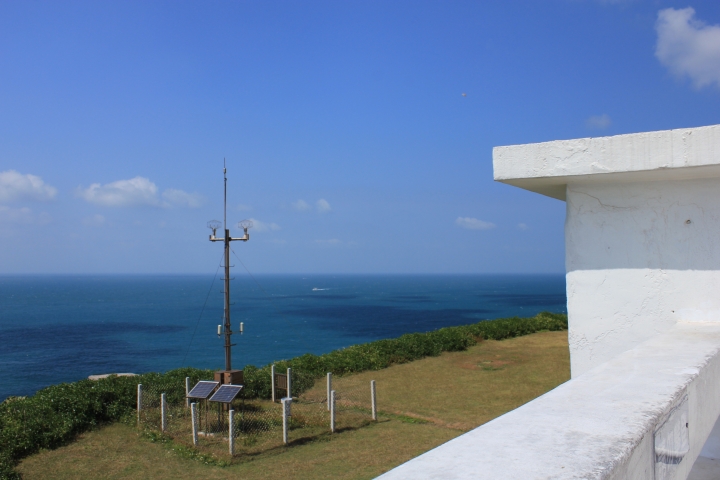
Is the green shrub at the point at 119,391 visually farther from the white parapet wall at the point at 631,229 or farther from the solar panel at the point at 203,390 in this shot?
the white parapet wall at the point at 631,229

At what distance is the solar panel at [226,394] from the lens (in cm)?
959

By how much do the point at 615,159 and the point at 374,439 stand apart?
7397mm

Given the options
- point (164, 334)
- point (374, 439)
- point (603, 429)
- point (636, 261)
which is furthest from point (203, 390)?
point (164, 334)

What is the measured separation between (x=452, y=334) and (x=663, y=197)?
49.1 feet

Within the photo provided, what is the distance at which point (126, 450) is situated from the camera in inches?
355

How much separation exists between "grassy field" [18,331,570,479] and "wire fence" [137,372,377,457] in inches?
12.1

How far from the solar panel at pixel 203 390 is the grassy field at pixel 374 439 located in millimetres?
1028

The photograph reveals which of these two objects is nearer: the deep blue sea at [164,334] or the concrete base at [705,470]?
the concrete base at [705,470]

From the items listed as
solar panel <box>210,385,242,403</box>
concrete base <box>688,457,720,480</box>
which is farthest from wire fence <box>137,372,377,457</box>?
concrete base <box>688,457,720,480</box>

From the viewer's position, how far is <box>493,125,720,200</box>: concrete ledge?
2945 mm

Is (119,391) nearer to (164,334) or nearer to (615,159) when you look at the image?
(615,159)

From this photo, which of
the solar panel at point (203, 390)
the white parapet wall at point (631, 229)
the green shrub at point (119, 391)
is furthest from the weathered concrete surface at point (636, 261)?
the solar panel at point (203, 390)

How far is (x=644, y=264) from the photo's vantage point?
3303mm

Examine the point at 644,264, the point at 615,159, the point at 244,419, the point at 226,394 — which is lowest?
the point at 244,419
